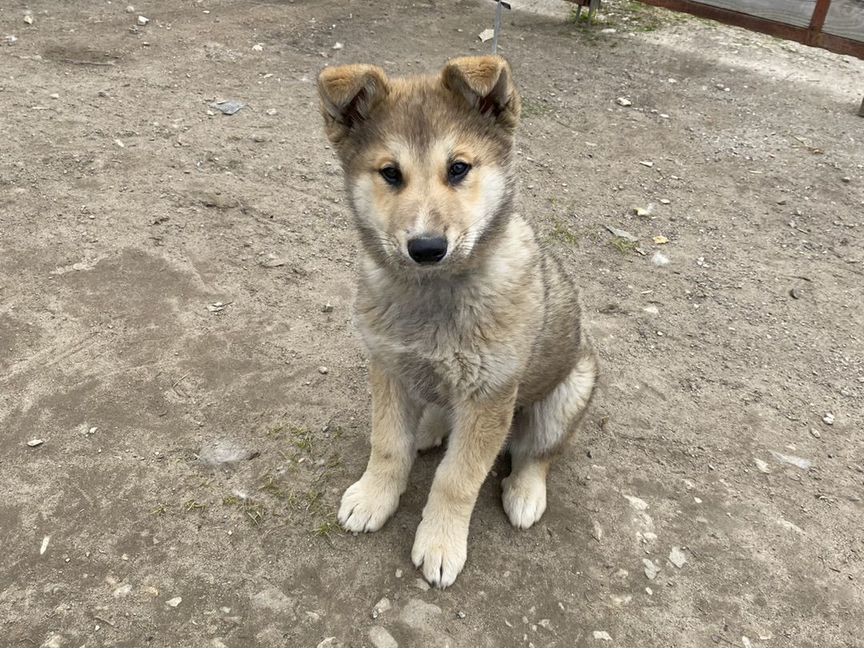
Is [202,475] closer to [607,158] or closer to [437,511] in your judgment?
[437,511]

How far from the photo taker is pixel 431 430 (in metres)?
3.69

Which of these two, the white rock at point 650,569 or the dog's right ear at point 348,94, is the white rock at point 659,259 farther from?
the dog's right ear at point 348,94

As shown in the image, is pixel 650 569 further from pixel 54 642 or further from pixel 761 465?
pixel 54 642

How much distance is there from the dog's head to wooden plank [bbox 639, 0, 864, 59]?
7.38m

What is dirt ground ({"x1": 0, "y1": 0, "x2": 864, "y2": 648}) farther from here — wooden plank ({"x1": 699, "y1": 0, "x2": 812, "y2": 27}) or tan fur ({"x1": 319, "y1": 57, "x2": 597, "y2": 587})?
wooden plank ({"x1": 699, "y1": 0, "x2": 812, "y2": 27})

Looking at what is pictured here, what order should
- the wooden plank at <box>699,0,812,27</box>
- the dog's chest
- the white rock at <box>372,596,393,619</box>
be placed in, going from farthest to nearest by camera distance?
the wooden plank at <box>699,0,812,27</box>, the white rock at <box>372,596,393,619</box>, the dog's chest

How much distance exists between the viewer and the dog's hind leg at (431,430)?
359 cm

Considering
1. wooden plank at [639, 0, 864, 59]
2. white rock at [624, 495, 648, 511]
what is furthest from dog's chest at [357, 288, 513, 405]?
wooden plank at [639, 0, 864, 59]

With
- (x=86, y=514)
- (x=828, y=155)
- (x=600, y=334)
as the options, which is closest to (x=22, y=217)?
(x=86, y=514)

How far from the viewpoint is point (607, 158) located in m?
6.71

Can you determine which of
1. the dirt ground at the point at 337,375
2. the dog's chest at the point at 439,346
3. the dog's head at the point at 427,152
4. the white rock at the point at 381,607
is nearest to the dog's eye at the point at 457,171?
the dog's head at the point at 427,152

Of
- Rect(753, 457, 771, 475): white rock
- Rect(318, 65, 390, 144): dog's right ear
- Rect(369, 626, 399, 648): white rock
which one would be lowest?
Rect(753, 457, 771, 475): white rock

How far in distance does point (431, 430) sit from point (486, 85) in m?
1.91

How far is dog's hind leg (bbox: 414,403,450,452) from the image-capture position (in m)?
3.59
